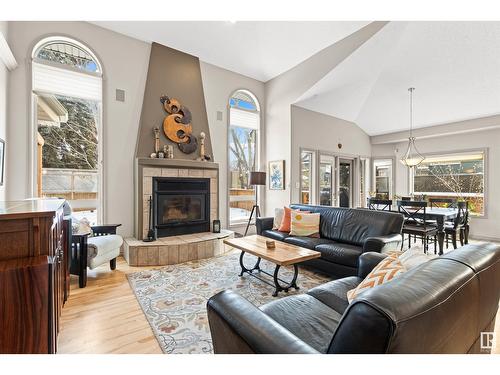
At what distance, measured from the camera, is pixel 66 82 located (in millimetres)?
3734

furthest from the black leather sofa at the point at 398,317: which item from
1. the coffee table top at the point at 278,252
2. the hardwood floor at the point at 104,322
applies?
the hardwood floor at the point at 104,322

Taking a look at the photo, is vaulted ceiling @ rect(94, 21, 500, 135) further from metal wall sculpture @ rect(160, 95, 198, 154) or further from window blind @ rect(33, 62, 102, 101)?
metal wall sculpture @ rect(160, 95, 198, 154)

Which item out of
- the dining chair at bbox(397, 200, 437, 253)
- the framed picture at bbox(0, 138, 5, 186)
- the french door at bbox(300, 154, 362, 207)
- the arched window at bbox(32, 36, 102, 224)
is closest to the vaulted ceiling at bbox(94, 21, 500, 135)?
the arched window at bbox(32, 36, 102, 224)

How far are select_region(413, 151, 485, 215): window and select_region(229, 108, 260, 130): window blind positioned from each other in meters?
4.56

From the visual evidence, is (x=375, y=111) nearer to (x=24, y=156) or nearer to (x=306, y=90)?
(x=306, y=90)

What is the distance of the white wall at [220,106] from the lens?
16.4ft

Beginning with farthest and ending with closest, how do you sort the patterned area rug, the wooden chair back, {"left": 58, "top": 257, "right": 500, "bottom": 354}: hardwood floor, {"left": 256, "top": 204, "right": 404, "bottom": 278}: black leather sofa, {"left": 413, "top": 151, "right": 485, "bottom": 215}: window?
{"left": 413, "top": 151, "right": 485, "bottom": 215}: window < the wooden chair back < {"left": 256, "top": 204, "right": 404, "bottom": 278}: black leather sofa < the patterned area rug < {"left": 58, "top": 257, "right": 500, "bottom": 354}: hardwood floor

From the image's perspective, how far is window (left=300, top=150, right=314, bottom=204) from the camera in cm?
575

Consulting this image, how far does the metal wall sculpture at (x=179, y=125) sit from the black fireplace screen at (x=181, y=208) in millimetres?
898

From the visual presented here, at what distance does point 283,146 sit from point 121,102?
10.6 feet
